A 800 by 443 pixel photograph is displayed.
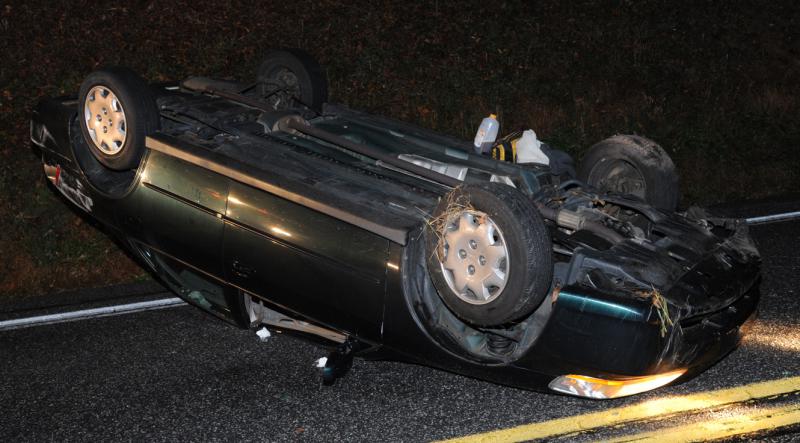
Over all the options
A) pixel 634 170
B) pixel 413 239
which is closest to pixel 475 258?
pixel 413 239

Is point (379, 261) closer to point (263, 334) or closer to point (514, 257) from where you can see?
point (514, 257)

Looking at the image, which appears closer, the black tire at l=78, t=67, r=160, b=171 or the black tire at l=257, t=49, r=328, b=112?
the black tire at l=78, t=67, r=160, b=171

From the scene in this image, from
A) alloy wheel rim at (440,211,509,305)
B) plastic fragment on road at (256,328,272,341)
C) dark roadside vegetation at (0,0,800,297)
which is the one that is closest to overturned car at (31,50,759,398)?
alloy wheel rim at (440,211,509,305)

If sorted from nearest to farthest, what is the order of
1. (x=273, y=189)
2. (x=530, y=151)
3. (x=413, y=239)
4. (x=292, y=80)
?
1. (x=413, y=239)
2. (x=273, y=189)
3. (x=530, y=151)
4. (x=292, y=80)

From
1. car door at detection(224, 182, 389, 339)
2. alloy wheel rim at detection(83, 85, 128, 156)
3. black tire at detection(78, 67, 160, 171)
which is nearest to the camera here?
car door at detection(224, 182, 389, 339)

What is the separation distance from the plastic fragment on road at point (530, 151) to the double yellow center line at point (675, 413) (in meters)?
1.79

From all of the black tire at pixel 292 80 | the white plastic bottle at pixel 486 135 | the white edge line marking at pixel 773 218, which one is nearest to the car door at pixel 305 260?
the white plastic bottle at pixel 486 135

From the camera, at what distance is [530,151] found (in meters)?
5.98

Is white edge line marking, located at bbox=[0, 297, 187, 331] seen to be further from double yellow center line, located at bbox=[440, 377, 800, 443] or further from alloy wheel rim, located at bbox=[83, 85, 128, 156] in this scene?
double yellow center line, located at bbox=[440, 377, 800, 443]

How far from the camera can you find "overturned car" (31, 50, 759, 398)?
435cm

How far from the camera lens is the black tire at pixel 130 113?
18.9 ft

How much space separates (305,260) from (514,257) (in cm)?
123

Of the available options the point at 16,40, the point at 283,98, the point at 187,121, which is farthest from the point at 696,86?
the point at 16,40

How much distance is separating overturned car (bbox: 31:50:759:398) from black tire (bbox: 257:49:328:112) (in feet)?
1.93
